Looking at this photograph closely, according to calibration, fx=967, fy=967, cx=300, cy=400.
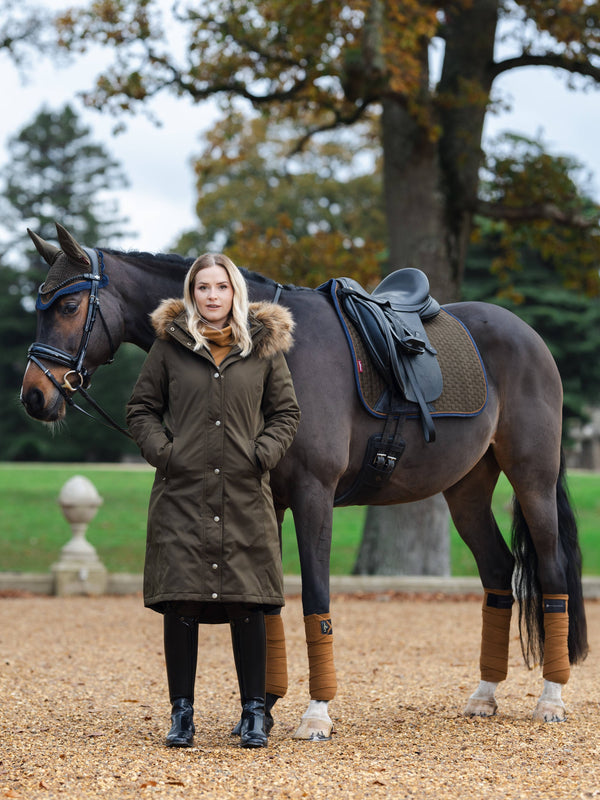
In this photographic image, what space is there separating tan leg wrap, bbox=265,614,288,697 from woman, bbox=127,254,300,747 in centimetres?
28

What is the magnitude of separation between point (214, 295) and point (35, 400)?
2.97 ft

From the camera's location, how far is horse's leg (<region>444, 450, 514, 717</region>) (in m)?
4.98

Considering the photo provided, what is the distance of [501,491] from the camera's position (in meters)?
20.6

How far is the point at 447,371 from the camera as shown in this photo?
4.78 metres

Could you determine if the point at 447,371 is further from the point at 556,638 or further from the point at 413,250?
the point at 413,250

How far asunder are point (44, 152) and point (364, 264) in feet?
110

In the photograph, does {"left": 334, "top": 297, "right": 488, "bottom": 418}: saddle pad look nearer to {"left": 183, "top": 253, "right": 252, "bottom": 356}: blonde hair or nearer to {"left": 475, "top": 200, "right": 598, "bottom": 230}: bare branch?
{"left": 183, "top": 253, "right": 252, "bottom": 356}: blonde hair

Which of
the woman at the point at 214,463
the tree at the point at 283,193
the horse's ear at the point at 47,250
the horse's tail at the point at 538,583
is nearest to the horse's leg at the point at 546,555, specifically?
the horse's tail at the point at 538,583

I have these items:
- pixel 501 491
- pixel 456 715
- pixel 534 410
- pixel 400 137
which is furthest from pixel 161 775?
pixel 501 491

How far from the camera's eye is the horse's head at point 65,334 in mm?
4148

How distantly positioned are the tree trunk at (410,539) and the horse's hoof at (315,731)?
6.99 metres

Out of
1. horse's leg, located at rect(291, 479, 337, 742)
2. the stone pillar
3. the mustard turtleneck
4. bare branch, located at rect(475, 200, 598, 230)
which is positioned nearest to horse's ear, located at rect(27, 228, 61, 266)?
the mustard turtleneck

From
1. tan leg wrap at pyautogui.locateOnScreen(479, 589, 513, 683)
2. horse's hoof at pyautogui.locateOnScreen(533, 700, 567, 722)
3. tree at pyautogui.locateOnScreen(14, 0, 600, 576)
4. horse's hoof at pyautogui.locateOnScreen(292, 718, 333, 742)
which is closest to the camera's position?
horse's hoof at pyautogui.locateOnScreen(292, 718, 333, 742)

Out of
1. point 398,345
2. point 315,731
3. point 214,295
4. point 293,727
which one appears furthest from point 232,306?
point 293,727
